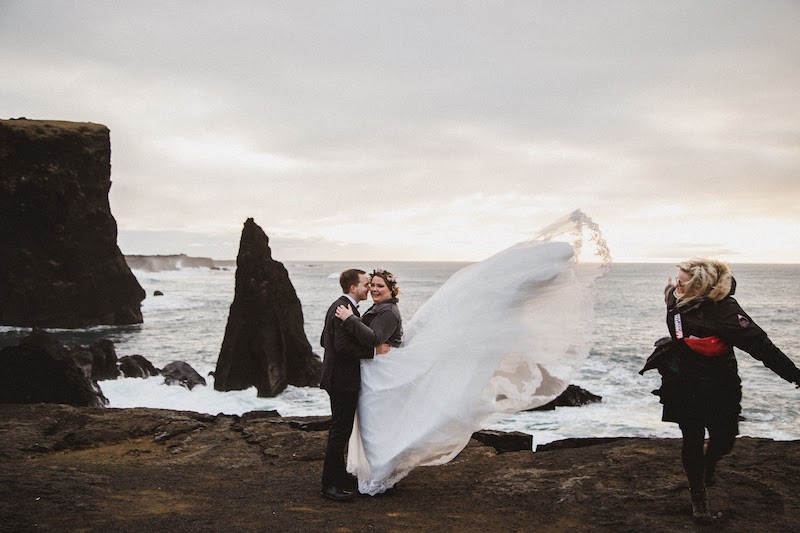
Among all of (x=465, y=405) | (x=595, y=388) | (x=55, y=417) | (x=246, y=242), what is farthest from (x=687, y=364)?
(x=246, y=242)

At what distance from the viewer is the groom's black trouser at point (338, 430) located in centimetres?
558

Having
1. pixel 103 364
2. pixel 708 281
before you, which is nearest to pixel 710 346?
pixel 708 281

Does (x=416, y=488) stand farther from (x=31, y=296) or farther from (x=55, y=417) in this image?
(x=31, y=296)

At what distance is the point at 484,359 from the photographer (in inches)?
211

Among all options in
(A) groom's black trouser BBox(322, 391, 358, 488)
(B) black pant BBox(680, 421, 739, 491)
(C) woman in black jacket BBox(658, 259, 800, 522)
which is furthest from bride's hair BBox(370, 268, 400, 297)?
(B) black pant BBox(680, 421, 739, 491)

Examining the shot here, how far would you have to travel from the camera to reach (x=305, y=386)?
20641 mm

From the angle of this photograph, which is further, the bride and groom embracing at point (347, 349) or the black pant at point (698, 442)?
the bride and groom embracing at point (347, 349)

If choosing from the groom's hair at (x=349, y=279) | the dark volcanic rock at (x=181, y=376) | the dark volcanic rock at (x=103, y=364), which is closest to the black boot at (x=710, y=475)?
the groom's hair at (x=349, y=279)

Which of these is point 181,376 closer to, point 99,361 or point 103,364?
point 103,364

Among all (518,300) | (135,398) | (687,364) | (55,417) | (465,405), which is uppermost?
(518,300)

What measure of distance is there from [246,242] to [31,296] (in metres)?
25.0

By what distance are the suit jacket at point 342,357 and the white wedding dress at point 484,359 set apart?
118mm

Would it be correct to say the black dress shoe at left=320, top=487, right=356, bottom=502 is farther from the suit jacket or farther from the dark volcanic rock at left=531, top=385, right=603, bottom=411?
the dark volcanic rock at left=531, top=385, right=603, bottom=411

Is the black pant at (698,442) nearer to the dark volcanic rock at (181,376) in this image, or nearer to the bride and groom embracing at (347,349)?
the bride and groom embracing at (347,349)
